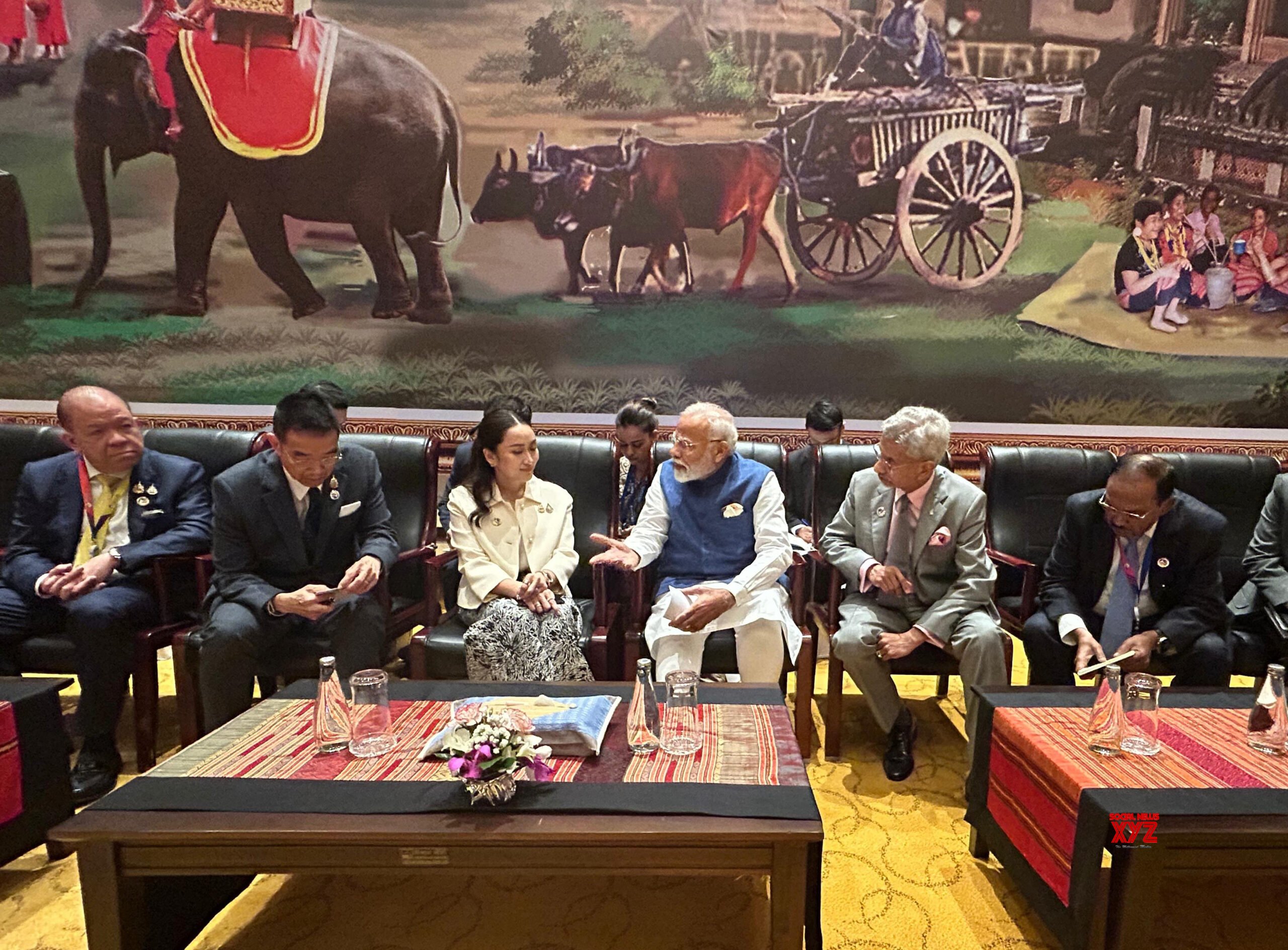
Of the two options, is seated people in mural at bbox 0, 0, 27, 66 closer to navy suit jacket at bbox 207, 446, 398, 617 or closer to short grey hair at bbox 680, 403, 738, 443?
navy suit jacket at bbox 207, 446, 398, 617

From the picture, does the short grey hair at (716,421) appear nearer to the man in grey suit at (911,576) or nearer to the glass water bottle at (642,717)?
the man in grey suit at (911,576)

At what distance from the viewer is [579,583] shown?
120 inches

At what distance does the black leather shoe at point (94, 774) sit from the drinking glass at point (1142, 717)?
294cm

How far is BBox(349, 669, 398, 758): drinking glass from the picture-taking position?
166 cm

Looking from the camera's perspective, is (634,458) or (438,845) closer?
(438,845)

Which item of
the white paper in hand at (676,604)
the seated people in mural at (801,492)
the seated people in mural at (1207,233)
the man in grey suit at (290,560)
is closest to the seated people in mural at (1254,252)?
the seated people in mural at (1207,233)

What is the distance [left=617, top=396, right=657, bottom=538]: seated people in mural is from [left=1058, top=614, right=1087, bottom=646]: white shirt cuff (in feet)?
5.40

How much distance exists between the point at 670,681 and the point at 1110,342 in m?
3.75

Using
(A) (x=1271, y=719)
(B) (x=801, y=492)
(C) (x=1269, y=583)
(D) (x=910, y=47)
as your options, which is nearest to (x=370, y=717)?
(A) (x=1271, y=719)

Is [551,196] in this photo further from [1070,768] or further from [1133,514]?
[1070,768]

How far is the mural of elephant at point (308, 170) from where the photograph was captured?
4074 millimetres

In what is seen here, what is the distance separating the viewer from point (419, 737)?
1.72 metres

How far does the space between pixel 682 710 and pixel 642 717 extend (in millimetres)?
171

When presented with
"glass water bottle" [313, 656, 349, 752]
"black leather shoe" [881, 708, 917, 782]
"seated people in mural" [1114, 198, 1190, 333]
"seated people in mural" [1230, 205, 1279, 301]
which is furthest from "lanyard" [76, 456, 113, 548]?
"seated people in mural" [1230, 205, 1279, 301]
